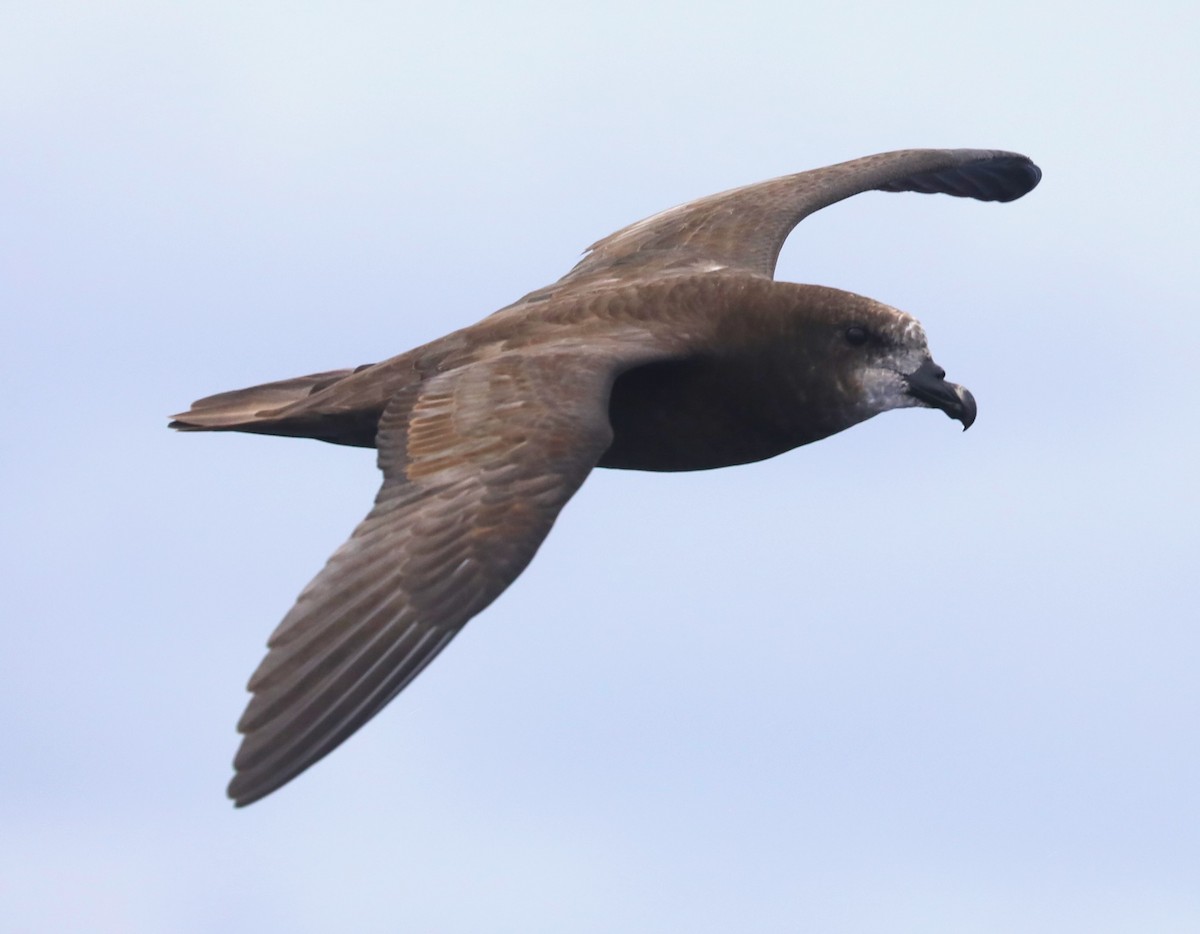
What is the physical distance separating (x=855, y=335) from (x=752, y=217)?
2.36 metres

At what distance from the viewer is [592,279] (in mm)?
13562

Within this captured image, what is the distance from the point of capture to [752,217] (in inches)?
570

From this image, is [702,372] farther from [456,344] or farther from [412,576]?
[412,576]

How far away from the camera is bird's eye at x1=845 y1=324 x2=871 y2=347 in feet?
40.5

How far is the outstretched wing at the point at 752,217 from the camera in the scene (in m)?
13.9

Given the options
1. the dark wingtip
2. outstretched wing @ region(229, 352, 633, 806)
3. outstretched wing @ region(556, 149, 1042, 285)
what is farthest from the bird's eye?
the dark wingtip

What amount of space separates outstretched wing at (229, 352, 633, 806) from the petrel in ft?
0.03

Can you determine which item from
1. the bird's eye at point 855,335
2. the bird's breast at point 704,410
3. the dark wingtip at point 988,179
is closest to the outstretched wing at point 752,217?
the dark wingtip at point 988,179

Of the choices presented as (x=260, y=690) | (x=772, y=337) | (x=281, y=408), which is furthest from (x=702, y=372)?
(x=260, y=690)

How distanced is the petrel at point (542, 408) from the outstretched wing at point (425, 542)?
1 cm

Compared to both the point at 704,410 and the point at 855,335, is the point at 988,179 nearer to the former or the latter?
the point at 855,335

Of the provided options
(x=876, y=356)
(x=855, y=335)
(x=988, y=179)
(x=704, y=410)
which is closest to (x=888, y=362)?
(x=876, y=356)

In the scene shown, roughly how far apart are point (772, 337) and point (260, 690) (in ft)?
13.0

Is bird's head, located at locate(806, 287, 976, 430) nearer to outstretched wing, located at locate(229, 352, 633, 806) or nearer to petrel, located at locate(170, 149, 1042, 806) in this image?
petrel, located at locate(170, 149, 1042, 806)
